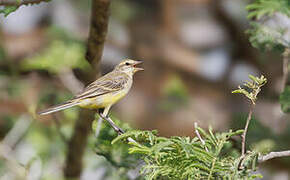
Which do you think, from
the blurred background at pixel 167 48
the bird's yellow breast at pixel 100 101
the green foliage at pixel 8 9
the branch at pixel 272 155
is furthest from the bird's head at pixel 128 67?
the blurred background at pixel 167 48

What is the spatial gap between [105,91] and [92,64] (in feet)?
0.74

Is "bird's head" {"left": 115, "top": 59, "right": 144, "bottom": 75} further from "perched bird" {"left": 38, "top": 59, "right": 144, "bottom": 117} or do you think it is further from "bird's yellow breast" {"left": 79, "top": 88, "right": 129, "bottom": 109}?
"bird's yellow breast" {"left": 79, "top": 88, "right": 129, "bottom": 109}

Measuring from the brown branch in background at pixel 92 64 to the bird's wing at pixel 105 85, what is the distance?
2.1 inches

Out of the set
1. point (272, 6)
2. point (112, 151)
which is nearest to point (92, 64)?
point (112, 151)

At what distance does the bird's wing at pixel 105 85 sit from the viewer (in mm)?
1779

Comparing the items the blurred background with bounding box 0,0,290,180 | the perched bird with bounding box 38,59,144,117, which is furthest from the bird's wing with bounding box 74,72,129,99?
the blurred background with bounding box 0,0,290,180

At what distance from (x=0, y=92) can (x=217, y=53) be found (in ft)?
13.7

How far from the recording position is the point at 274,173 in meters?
4.08

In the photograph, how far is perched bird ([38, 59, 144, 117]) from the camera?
176cm

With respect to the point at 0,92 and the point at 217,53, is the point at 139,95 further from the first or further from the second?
the point at 0,92

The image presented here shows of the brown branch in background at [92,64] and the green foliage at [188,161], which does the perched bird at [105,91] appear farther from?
the green foliage at [188,161]

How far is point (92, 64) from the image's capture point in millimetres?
1704

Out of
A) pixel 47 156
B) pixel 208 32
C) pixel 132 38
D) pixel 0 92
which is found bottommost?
pixel 47 156

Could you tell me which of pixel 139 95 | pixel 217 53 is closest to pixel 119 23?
pixel 139 95
